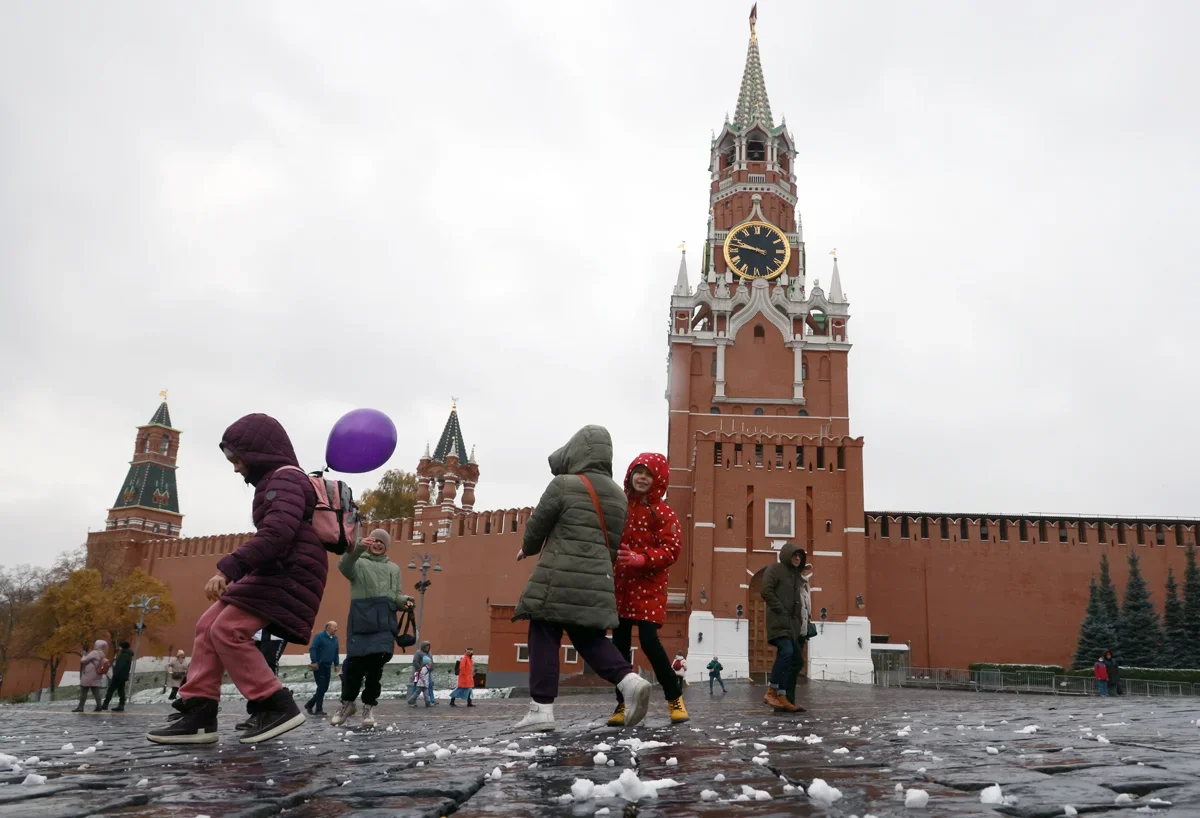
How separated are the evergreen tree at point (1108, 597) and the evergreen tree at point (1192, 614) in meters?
2.12

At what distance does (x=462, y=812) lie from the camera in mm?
2432

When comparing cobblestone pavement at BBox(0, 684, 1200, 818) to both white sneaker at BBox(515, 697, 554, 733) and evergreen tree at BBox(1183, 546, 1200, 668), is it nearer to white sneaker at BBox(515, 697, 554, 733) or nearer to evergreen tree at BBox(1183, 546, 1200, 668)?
white sneaker at BBox(515, 697, 554, 733)

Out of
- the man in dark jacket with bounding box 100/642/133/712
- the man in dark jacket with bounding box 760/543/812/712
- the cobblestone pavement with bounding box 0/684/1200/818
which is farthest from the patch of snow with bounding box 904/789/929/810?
the man in dark jacket with bounding box 100/642/133/712

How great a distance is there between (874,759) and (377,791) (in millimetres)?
1972

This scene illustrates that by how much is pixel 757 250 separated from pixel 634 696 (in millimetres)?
40006

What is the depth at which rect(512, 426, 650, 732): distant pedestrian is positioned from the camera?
17.7 ft

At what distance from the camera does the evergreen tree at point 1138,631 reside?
3158cm

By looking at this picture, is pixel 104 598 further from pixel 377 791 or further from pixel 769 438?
pixel 377 791

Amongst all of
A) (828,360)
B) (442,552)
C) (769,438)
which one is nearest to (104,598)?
(442,552)

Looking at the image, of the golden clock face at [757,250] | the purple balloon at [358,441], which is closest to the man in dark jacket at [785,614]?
the purple balloon at [358,441]

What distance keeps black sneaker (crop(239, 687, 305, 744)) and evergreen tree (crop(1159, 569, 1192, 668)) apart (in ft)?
115

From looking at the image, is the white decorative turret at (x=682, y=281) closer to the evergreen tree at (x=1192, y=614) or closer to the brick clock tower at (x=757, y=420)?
the brick clock tower at (x=757, y=420)

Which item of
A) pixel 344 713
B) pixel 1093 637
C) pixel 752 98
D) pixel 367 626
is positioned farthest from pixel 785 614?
pixel 752 98

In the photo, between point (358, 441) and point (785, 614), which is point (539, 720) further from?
point (785, 614)
